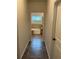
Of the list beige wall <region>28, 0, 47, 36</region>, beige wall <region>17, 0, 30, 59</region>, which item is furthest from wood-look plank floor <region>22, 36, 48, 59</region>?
beige wall <region>28, 0, 47, 36</region>

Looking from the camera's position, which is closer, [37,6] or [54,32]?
[54,32]

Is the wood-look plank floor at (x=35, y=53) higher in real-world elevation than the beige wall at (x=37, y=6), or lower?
lower

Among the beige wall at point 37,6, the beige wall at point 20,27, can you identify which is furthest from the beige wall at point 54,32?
the beige wall at point 37,6

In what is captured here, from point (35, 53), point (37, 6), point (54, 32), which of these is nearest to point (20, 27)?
point (54, 32)

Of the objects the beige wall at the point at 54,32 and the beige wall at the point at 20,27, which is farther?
the beige wall at the point at 20,27

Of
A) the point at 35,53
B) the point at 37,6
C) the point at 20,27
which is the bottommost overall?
the point at 35,53

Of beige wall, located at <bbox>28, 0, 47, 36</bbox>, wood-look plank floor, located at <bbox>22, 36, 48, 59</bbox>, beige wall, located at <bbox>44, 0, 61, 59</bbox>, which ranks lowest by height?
wood-look plank floor, located at <bbox>22, 36, 48, 59</bbox>

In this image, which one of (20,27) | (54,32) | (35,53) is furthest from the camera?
(35,53)

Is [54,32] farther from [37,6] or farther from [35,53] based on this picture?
[37,6]

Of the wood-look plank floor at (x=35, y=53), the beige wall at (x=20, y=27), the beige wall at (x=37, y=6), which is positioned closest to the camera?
the beige wall at (x=20, y=27)

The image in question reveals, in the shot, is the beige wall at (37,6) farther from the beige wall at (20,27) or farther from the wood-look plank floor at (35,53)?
the beige wall at (20,27)

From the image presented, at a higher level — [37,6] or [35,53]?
[37,6]

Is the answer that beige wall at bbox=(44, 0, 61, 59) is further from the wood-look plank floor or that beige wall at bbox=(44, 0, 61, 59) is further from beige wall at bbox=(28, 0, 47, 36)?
beige wall at bbox=(28, 0, 47, 36)
